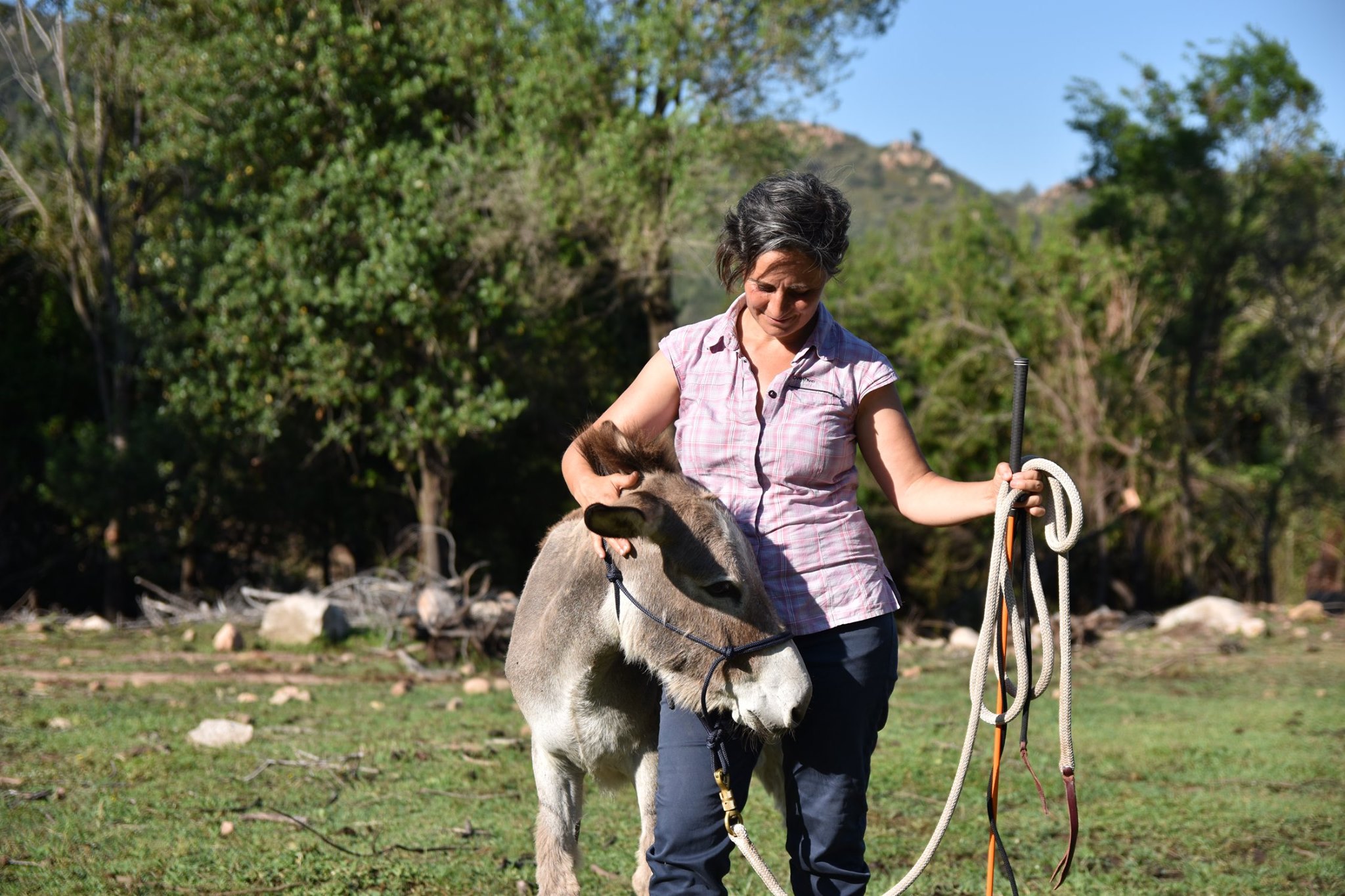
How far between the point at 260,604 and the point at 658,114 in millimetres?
7867

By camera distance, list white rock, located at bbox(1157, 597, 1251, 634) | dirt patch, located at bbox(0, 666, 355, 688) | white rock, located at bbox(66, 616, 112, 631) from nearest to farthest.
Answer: dirt patch, located at bbox(0, 666, 355, 688)
white rock, located at bbox(66, 616, 112, 631)
white rock, located at bbox(1157, 597, 1251, 634)

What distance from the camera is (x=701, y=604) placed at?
9.45ft

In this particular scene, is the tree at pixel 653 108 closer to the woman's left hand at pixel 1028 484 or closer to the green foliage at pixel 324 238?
the green foliage at pixel 324 238

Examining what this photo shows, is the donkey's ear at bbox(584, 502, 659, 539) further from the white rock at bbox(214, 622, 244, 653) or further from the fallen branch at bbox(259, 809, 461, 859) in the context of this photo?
the white rock at bbox(214, 622, 244, 653)

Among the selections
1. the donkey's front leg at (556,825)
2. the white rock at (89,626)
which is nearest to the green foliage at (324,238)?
the white rock at (89,626)

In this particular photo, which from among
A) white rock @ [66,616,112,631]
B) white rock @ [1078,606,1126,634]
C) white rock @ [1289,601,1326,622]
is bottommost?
white rock @ [1078,606,1126,634]

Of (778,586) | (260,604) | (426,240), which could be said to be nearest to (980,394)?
(426,240)

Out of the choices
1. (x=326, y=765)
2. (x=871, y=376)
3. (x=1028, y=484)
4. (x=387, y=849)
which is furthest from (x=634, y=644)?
(x=326, y=765)

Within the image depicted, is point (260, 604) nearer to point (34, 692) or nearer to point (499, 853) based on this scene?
point (34, 692)

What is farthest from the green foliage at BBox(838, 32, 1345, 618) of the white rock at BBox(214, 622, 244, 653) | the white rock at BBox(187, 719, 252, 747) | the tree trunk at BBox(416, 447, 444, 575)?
the white rock at BBox(187, 719, 252, 747)

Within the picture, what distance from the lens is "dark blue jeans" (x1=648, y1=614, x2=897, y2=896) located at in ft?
9.45

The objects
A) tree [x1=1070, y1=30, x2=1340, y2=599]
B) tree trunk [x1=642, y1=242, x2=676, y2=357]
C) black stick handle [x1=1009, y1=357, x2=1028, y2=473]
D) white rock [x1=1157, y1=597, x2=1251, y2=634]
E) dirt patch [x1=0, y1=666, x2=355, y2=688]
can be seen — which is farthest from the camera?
tree [x1=1070, y1=30, x2=1340, y2=599]

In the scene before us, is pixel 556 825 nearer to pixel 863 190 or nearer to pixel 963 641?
pixel 963 641

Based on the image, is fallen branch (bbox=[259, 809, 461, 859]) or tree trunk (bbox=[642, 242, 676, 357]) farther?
tree trunk (bbox=[642, 242, 676, 357])
